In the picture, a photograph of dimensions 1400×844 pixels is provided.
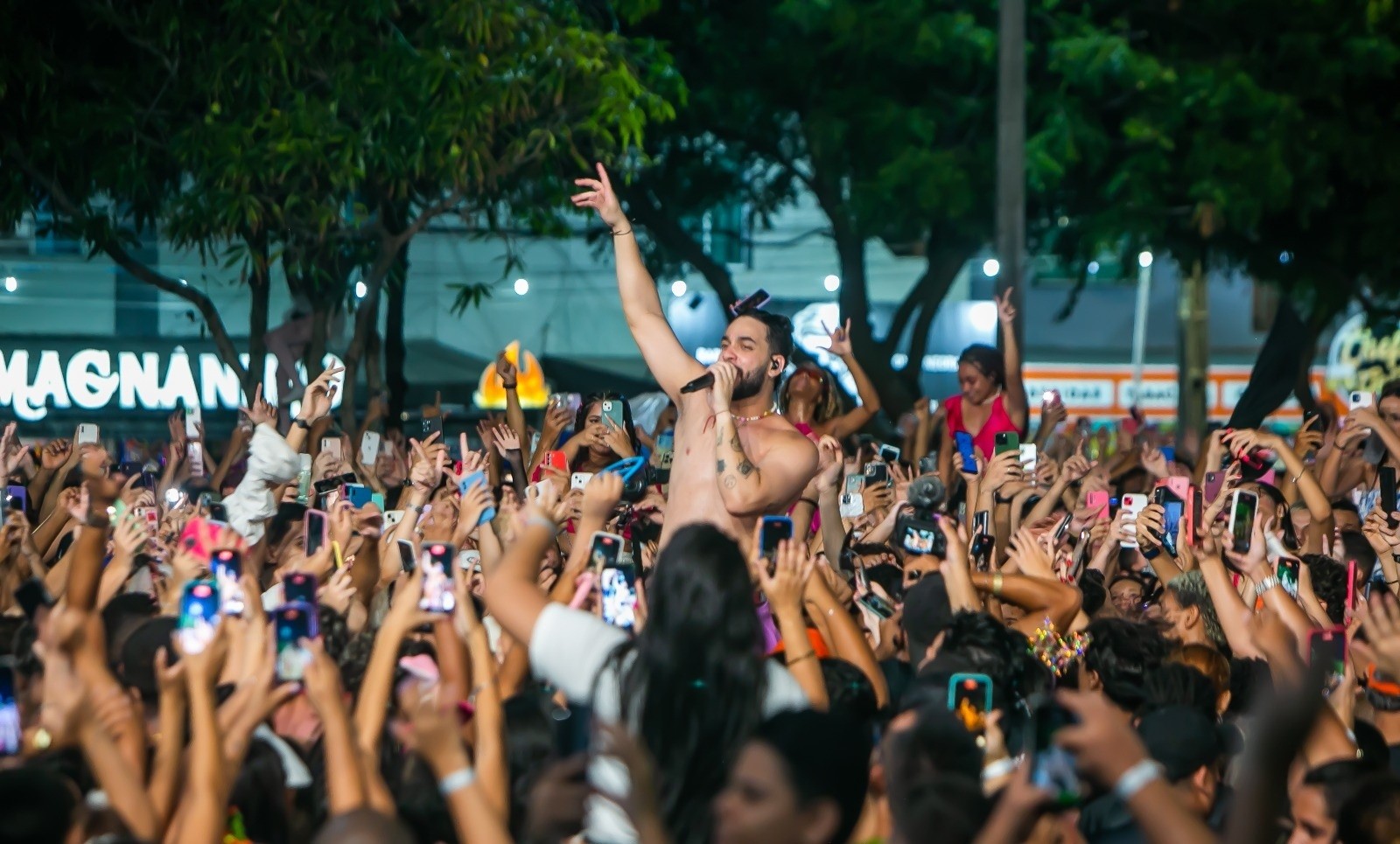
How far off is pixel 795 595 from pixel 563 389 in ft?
51.5

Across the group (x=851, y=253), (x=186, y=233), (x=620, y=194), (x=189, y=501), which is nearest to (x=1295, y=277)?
(x=851, y=253)

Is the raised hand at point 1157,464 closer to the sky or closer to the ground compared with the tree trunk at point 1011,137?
closer to the ground

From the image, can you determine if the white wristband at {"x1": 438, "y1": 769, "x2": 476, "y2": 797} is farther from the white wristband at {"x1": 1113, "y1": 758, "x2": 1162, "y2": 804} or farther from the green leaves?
the green leaves

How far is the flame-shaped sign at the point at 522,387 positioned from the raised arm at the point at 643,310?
53.7 ft

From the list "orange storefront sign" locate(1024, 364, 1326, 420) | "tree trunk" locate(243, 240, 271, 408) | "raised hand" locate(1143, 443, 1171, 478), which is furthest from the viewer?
"orange storefront sign" locate(1024, 364, 1326, 420)

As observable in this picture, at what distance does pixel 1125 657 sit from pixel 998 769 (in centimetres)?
126

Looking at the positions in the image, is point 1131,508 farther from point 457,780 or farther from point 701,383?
point 457,780

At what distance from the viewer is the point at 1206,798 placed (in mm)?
4422

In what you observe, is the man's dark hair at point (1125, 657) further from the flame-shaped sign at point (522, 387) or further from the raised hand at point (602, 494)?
the flame-shaped sign at point (522, 387)

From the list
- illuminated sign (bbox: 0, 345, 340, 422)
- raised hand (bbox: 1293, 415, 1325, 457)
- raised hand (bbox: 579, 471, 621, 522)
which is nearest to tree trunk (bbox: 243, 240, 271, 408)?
illuminated sign (bbox: 0, 345, 340, 422)

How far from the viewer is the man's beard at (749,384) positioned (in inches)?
236

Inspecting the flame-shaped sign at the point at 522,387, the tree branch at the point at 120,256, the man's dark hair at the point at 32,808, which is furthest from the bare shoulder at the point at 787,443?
the flame-shaped sign at the point at 522,387

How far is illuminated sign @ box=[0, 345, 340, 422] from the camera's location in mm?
14898

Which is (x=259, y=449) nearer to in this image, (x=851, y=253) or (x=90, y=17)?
(x=90, y=17)
